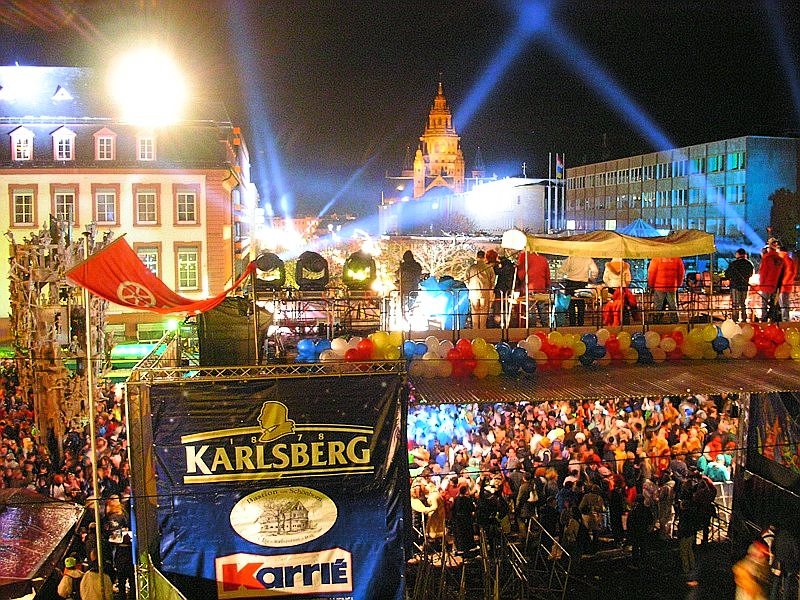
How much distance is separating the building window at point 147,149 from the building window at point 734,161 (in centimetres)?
3501

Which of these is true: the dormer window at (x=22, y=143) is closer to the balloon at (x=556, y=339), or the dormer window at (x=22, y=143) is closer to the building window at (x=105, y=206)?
the building window at (x=105, y=206)

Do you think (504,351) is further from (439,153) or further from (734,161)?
(439,153)

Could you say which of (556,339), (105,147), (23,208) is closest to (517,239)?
(556,339)

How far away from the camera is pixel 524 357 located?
11742mm

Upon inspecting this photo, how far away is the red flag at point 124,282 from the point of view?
30.8ft

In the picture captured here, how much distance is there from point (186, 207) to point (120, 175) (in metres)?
3.38

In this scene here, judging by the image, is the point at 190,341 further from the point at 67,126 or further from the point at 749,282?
the point at 67,126

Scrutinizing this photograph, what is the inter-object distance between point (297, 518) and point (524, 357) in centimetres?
389

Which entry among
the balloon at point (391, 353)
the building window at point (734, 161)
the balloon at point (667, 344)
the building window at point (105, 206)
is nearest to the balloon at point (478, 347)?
the balloon at point (391, 353)

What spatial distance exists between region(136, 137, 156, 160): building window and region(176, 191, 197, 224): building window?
2.17m

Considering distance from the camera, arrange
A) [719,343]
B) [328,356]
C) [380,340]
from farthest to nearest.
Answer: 1. [719,343]
2. [380,340]
3. [328,356]

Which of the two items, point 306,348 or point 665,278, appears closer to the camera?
point 306,348

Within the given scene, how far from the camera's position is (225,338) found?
34.4 feet

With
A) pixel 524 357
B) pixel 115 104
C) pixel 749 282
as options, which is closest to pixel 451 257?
pixel 115 104
